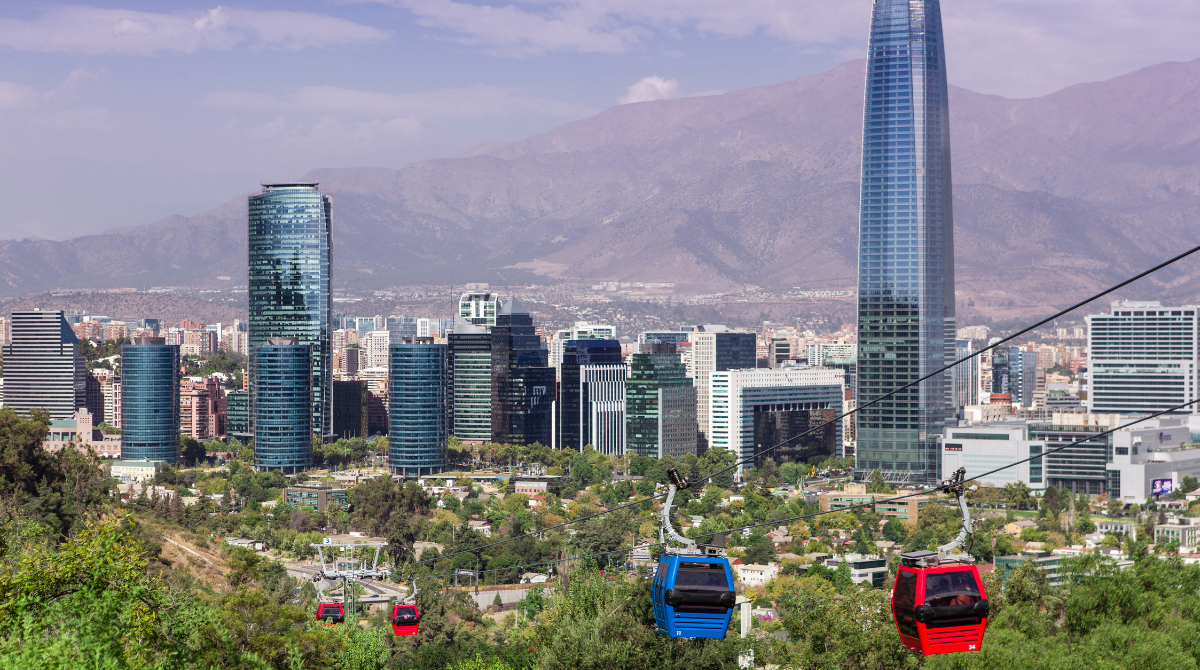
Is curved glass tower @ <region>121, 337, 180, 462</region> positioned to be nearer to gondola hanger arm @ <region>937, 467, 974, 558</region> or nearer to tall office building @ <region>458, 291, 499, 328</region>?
tall office building @ <region>458, 291, 499, 328</region>

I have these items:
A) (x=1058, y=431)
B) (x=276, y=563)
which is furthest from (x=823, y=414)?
(x=276, y=563)

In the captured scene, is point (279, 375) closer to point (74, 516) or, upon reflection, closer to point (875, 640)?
point (74, 516)

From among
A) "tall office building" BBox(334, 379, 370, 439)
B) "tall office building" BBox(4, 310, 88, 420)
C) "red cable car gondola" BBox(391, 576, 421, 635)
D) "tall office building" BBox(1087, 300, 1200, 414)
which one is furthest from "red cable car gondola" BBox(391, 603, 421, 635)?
"tall office building" BBox(4, 310, 88, 420)

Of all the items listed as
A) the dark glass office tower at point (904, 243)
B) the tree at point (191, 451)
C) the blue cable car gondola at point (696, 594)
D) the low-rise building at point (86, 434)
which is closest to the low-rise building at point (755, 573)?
the blue cable car gondola at point (696, 594)

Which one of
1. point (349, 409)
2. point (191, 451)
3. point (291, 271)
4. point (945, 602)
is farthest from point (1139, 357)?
point (945, 602)

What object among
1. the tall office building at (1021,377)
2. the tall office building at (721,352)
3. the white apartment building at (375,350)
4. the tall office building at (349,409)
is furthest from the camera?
the white apartment building at (375,350)

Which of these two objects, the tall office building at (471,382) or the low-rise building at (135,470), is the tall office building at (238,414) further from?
the tall office building at (471,382)

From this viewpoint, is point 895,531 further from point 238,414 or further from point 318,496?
point 238,414

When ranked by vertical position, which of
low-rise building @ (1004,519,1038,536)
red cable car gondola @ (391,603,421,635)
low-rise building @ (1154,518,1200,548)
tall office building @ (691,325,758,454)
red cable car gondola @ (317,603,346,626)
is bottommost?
low-rise building @ (1004,519,1038,536)
